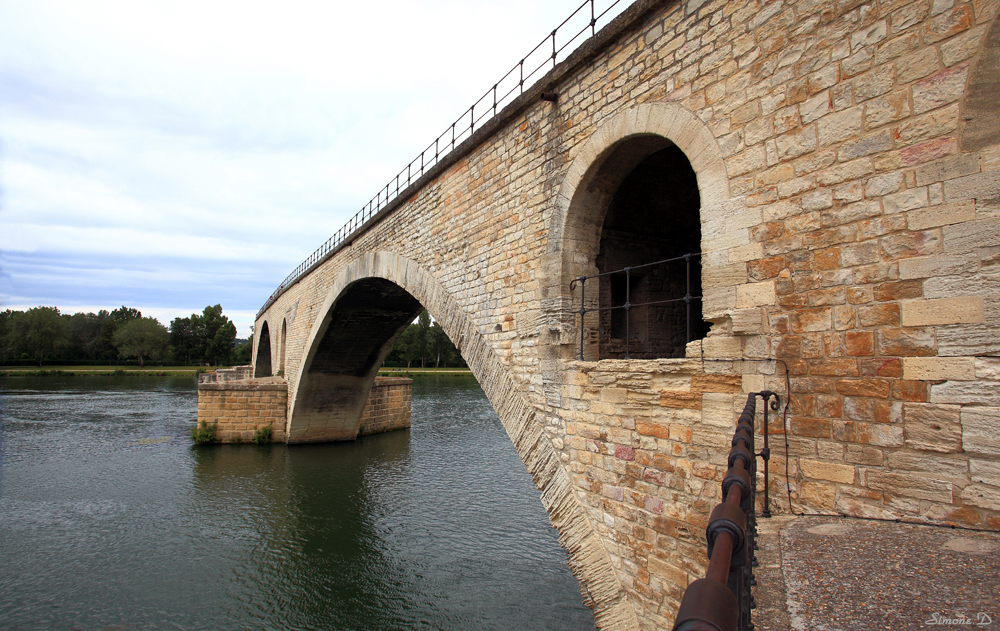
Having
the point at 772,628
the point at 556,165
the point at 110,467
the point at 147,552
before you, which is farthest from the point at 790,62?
the point at 110,467

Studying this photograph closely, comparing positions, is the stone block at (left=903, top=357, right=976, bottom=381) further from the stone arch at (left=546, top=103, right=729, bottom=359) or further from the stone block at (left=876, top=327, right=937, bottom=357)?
the stone arch at (left=546, top=103, right=729, bottom=359)

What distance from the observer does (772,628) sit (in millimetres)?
1660

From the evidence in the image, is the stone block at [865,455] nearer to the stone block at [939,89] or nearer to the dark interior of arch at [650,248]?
the stone block at [939,89]

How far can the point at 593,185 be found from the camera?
539 cm

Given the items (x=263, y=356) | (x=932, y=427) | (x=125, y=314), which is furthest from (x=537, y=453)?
(x=125, y=314)

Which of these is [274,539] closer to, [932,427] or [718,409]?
[718,409]

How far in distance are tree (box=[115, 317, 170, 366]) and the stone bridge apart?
235 feet

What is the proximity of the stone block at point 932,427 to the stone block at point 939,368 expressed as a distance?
141 mm

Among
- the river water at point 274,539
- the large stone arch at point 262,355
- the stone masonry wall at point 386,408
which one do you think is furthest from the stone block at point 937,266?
the large stone arch at point 262,355

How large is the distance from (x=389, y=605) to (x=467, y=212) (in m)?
5.22

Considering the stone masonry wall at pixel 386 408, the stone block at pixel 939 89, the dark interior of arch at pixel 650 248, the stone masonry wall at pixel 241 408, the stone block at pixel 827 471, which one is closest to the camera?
the stone block at pixel 939 89

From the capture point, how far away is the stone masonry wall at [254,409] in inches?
678

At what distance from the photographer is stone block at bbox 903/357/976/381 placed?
8.98 ft

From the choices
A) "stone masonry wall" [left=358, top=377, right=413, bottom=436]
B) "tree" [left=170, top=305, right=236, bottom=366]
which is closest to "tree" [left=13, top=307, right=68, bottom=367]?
"tree" [left=170, top=305, right=236, bottom=366]
